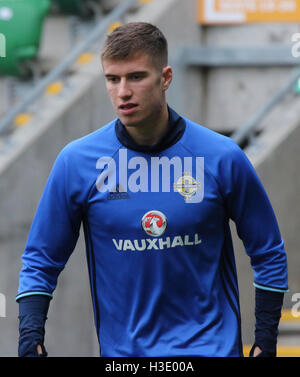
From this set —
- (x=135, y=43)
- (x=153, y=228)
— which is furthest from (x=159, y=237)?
(x=135, y=43)

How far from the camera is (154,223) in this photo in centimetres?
412

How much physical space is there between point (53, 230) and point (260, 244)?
2.84 ft

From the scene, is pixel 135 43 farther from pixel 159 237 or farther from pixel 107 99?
pixel 107 99

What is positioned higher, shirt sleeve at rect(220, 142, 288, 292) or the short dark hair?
the short dark hair

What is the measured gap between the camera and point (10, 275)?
8.34 m

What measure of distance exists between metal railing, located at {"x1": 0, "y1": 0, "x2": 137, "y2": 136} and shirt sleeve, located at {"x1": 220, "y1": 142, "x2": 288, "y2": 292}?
16.2 ft

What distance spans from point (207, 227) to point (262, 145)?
4540mm

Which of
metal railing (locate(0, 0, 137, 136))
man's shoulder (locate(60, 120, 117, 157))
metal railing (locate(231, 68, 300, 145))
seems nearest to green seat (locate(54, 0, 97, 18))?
metal railing (locate(0, 0, 137, 136))

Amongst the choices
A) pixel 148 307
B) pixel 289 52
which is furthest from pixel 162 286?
pixel 289 52

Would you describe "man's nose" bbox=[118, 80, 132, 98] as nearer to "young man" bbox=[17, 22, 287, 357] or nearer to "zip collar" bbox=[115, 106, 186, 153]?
"young man" bbox=[17, 22, 287, 357]

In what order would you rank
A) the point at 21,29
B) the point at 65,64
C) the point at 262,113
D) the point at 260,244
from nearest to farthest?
the point at 260,244 → the point at 262,113 → the point at 65,64 → the point at 21,29

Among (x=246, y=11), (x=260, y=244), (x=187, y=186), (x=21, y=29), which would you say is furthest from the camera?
(x=21, y=29)

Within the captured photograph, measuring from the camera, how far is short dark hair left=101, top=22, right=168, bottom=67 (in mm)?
4059

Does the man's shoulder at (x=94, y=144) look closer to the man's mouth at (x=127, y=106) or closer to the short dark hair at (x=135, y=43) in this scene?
the man's mouth at (x=127, y=106)
